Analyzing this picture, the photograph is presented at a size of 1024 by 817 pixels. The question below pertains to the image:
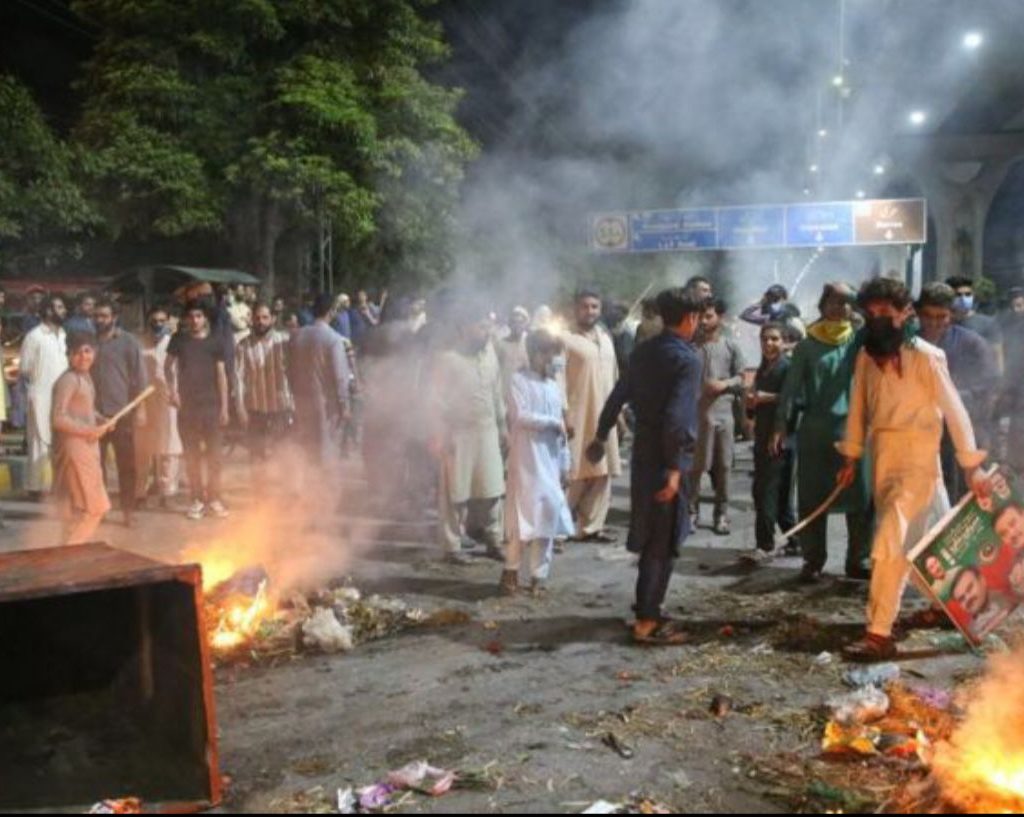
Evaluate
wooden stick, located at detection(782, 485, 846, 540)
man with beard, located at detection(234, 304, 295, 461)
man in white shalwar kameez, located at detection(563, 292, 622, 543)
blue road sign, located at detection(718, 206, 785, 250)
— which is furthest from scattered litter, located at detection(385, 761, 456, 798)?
blue road sign, located at detection(718, 206, 785, 250)

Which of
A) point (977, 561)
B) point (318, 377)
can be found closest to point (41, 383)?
point (318, 377)

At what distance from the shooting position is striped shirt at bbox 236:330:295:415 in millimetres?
9602

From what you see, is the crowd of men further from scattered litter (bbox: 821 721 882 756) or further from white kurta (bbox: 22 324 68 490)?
scattered litter (bbox: 821 721 882 756)

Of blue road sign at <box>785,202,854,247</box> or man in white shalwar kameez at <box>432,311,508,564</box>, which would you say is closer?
man in white shalwar kameez at <box>432,311,508,564</box>

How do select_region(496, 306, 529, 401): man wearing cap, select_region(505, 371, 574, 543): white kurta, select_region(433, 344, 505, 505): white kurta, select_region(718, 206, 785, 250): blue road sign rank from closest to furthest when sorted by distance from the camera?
select_region(505, 371, 574, 543): white kurta, select_region(496, 306, 529, 401): man wearing cap, select_region(433, 344, 505, 505): white kurta, select_region(718, 206, 785, 250): blue road sign

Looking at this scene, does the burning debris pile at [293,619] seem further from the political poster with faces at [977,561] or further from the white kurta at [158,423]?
the white kurta at [158,423]

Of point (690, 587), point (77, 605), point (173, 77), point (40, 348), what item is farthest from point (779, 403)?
point (173, 77)

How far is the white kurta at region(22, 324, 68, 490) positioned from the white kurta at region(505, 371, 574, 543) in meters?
5.68

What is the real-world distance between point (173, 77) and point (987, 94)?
17.9 metres

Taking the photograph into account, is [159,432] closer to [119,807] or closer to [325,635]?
[325,635]

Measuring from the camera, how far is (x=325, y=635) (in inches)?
216

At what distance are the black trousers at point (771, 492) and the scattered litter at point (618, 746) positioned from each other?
343cm

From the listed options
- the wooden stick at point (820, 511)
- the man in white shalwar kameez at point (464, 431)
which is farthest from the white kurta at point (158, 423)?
the wooden stick at point (820, 511)

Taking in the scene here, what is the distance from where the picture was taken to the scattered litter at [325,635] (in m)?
5.48
